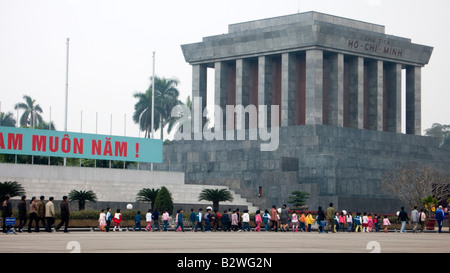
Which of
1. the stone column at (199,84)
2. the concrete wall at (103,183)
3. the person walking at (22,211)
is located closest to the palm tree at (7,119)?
the stone column at (199,84)

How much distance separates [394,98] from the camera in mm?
72188

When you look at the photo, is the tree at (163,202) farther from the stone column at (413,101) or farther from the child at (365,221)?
the stone column at (413,101)

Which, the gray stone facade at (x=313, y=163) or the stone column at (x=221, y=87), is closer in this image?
the gray stone facade at (x=313, y=163)

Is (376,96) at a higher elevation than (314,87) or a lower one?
higher

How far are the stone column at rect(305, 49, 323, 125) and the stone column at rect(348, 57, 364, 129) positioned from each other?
491 cm

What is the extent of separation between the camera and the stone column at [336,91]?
2603 inches

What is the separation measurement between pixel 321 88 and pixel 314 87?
0.59m

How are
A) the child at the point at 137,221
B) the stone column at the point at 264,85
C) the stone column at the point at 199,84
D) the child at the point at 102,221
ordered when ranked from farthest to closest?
the stone column at the point at 199,84 → the stone column at the point at 264,85 → the child at the point at 137,221 → the child at the point at 102,221

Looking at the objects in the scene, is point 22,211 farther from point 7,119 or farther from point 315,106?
point 7,119

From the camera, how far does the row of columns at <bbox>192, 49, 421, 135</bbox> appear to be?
215 feet

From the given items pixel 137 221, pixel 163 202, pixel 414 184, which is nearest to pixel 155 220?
pixel 137 221

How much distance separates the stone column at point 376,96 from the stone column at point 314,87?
24.7ft
